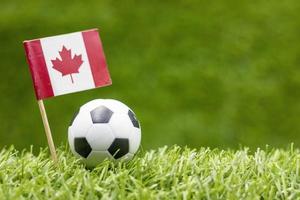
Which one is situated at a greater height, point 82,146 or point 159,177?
point 82,146

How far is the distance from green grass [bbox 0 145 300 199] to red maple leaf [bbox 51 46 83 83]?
448 mm

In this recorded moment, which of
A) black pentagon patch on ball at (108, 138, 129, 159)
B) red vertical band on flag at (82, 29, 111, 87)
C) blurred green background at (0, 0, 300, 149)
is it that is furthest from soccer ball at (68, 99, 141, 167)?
blurred green background at (0, 0, 300, 149)

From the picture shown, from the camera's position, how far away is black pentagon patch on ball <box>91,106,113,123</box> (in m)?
3.48

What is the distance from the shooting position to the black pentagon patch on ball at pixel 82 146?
11.4 ft

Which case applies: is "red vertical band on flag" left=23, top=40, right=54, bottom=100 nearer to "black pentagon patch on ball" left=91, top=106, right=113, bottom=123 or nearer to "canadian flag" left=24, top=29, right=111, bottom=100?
"canadian flag" left=24, top=29, right=111, bottom=100

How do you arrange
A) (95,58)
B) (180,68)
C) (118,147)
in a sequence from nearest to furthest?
(118,147), (95,58), (180,68)

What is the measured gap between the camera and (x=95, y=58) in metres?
3.60

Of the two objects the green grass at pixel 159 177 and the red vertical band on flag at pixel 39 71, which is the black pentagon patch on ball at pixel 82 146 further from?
the red vertical band on flag at pixel 39 71

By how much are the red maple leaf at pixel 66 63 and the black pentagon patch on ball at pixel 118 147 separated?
41cm

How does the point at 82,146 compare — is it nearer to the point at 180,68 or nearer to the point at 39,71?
the point at 39,71

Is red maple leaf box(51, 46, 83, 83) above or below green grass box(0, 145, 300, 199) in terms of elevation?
above

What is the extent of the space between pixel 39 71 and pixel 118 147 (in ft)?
1.77

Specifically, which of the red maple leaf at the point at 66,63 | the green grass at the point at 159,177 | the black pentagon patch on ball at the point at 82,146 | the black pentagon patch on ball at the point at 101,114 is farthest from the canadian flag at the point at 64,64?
the green grass at the point at 159,177

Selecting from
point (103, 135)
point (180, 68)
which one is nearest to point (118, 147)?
point (103, 135)
